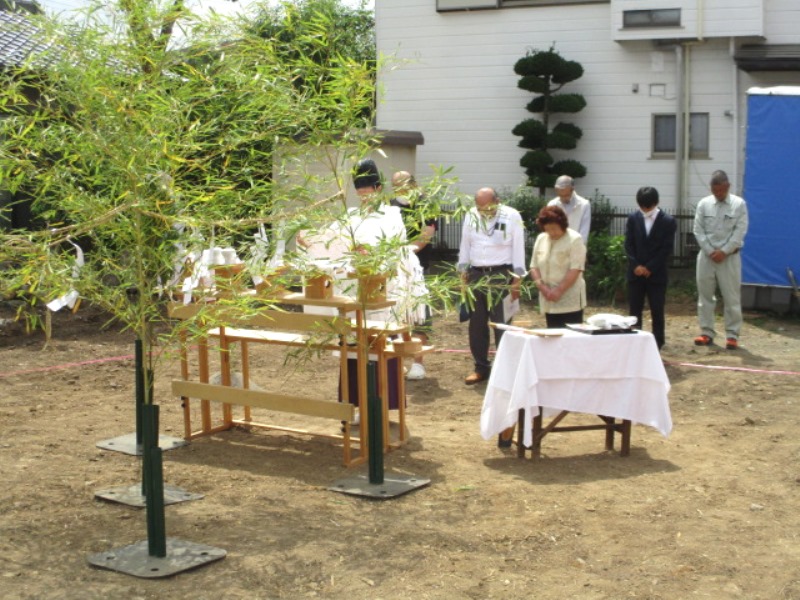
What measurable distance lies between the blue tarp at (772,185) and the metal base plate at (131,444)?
8847 mm

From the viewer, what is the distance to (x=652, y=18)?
18.7m

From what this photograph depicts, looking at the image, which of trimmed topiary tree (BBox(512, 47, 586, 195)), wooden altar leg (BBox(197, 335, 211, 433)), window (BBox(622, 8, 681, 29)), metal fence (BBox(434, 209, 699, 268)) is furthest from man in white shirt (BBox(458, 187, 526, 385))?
window (BBox(622, 8, 681, 29))

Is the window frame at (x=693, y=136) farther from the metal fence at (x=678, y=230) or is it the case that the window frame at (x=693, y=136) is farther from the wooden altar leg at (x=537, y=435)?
the wooden altar leg at (x=537, y=435)

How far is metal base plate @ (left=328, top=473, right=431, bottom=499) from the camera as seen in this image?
25.0 ft

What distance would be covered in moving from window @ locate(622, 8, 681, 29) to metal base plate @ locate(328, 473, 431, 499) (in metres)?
12.6

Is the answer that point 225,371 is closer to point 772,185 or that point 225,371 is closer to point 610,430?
point 610,430

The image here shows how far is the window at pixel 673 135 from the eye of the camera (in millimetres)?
19234

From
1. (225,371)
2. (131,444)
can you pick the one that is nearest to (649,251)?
(225,371)

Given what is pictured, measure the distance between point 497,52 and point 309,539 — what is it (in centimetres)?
1498

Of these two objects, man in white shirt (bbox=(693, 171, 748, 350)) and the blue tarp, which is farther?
the blue tarp

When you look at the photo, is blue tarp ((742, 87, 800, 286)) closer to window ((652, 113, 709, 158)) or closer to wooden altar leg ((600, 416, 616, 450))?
window ((652, 113, 709, 158))

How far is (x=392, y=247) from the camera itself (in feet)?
22.7

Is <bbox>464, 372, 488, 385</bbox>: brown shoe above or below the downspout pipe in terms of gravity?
below

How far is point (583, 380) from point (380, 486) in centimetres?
166
